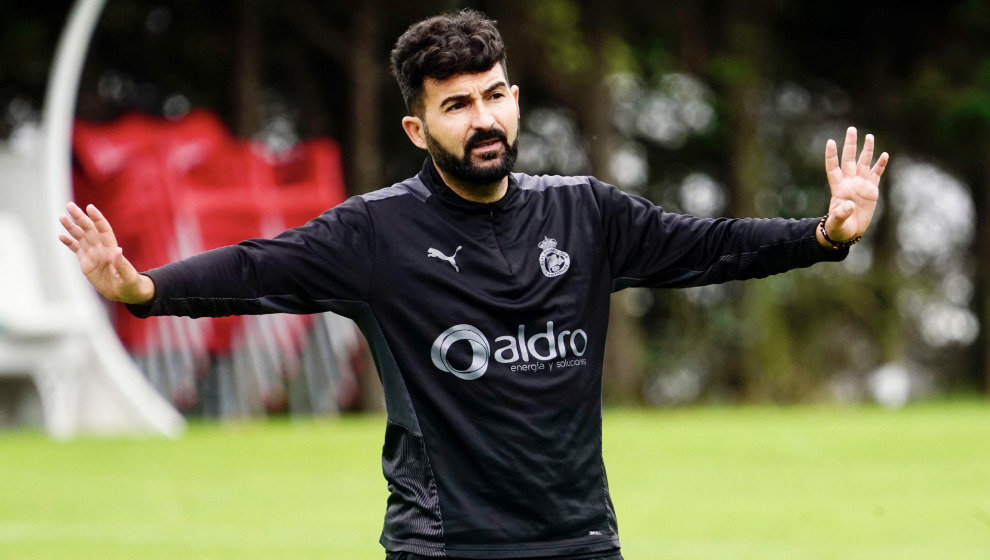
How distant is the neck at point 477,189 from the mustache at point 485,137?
13cm

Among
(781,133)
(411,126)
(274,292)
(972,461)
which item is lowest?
(972,461)

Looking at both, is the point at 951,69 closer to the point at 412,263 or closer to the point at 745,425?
the point at 745,425

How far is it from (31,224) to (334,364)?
17.1 feet

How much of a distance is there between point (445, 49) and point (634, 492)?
7.14 meters

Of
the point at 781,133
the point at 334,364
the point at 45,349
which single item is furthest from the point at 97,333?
the point at 781,133

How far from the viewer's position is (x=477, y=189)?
15.4ft

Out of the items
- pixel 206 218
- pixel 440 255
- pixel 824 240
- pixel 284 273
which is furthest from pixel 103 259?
pixel 206 218

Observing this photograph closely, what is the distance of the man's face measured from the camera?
4574 millimetres

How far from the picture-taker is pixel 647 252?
484 cm

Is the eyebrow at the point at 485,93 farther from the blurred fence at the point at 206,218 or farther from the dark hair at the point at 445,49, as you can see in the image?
the blurred fence at the point at 206,218

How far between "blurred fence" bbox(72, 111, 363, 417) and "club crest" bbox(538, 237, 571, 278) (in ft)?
52.5

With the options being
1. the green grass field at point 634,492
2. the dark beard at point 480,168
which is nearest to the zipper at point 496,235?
the dark beard at point 480,168

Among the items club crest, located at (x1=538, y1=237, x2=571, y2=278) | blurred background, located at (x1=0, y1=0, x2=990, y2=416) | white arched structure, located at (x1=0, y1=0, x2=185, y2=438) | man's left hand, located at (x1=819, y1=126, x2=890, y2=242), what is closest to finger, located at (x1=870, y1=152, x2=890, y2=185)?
man's left hand, located at (x1=819, y1=126, x2=890, y2=242)

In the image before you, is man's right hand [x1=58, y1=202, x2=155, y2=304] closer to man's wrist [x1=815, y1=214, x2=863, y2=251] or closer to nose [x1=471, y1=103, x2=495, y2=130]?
nose [x1=471, y1=103, x2=495, y2=130]
